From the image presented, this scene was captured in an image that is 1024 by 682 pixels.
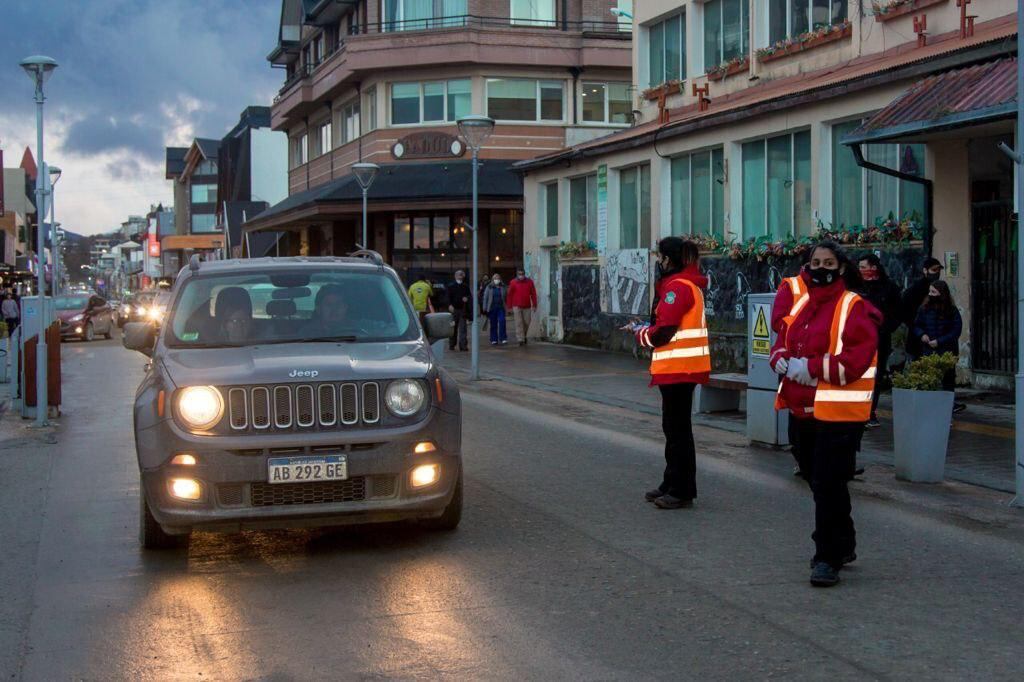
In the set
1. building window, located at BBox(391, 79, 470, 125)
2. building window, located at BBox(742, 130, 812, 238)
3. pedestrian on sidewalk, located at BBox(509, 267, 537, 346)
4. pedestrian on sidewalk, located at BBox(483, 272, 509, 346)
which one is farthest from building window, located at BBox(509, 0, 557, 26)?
building window, located at BBox(742, 130, 812, 238)

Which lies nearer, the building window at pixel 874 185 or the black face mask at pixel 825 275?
the black face mask at pixel 825 275

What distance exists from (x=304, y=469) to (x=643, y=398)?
1048cm

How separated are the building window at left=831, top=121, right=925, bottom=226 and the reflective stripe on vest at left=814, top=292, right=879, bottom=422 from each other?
10.7 meters

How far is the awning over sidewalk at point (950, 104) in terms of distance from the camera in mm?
13156

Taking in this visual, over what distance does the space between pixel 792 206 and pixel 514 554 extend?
13.9 metres

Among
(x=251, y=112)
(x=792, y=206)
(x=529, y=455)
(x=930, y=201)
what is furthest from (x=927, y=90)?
(x=251, y=112)

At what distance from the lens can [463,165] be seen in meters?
41.9

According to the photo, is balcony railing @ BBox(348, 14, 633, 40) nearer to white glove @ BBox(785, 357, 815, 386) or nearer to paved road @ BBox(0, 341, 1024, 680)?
paved road @ BBox(0, 341, 1024, 680)

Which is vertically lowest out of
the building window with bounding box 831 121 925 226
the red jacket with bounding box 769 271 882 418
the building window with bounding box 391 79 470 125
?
the red jacket with bounding box 769 271 882 418

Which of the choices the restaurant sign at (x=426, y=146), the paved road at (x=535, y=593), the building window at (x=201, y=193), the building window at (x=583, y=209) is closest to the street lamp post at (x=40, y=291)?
the paved road at (x=535, y=593)

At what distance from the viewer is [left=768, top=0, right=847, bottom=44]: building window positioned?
66.3 ft

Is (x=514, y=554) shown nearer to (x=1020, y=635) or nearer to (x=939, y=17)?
(x=1020, y=635)

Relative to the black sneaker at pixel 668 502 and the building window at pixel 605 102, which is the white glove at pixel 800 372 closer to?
the black sneaker at pixel 668 502

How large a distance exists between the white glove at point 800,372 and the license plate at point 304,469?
8.13 ft
